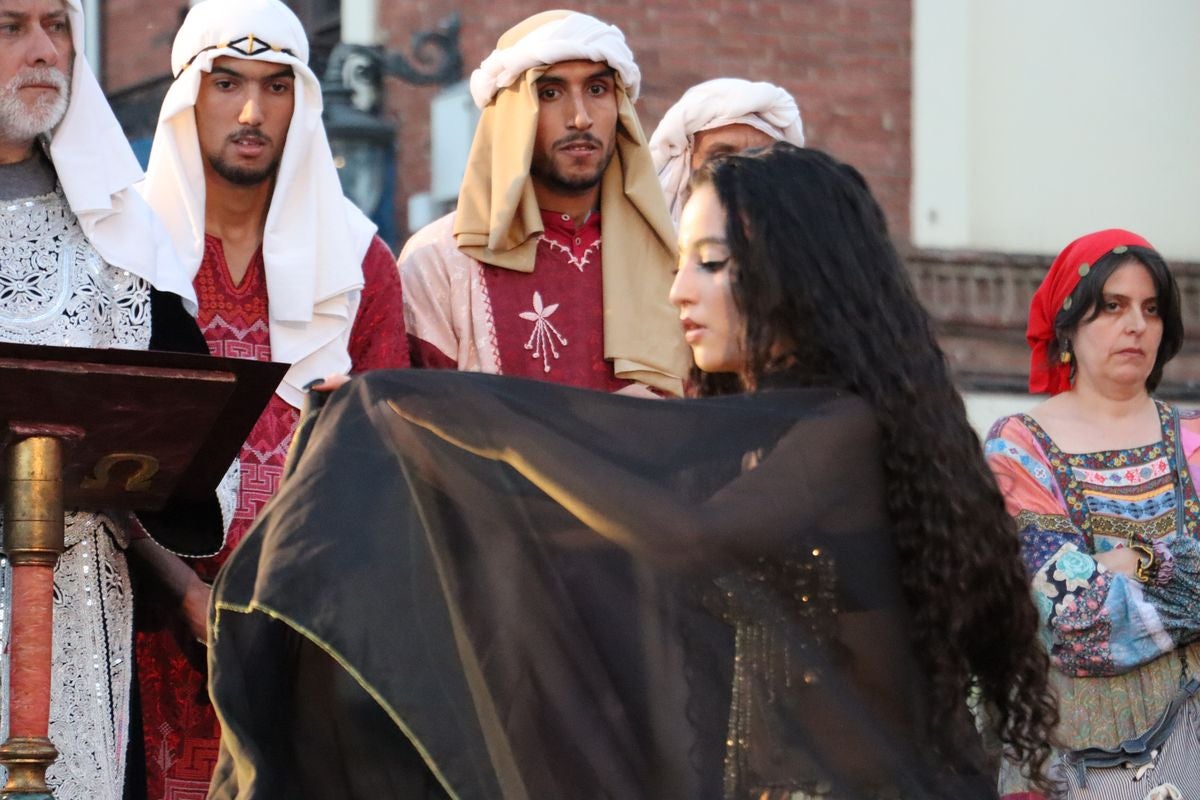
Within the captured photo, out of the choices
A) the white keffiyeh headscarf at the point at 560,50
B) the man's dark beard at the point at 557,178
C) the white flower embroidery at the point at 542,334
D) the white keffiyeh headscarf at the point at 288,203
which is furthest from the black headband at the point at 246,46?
the white flower embroidery at the point at 542,334

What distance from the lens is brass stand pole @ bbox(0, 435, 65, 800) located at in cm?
439

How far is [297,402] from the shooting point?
5473mm

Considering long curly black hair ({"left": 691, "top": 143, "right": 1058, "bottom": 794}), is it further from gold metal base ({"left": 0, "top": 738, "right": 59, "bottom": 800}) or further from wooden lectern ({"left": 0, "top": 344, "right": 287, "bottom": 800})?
gold metal base ({"left": 0, "top": 738, "right": 59, "bottom": 800})

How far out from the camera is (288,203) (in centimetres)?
562

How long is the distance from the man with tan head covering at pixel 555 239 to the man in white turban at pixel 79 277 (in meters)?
0.70

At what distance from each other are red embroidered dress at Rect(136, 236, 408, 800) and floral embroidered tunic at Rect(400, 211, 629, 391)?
0.27 feet

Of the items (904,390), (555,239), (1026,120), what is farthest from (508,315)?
(1026,120)

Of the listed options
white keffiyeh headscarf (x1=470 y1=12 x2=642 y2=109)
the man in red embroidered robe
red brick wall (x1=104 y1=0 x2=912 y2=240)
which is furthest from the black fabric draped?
red brick wall (x1=104 y1=0 x2=912 y2=240)

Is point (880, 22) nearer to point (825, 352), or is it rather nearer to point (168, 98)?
point (168, 98)

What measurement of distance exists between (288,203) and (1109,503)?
2.00m

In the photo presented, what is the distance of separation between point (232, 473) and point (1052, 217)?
7284mm

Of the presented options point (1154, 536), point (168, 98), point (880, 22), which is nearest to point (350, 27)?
point (880, 22)

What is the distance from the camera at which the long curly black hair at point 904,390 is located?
3.79 metres

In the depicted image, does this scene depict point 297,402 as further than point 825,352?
Yes
